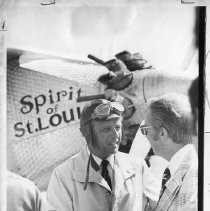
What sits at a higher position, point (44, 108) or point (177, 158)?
point (44, 108)

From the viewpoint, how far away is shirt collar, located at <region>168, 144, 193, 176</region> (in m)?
2.58

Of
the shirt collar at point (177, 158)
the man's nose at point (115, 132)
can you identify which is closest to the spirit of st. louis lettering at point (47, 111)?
the man's nose at point (115, 132)

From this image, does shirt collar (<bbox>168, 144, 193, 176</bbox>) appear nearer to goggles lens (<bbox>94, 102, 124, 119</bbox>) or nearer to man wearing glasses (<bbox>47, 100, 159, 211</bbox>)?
man wearing glasses (<bbox>47, 100, 159, 211</bbox>)

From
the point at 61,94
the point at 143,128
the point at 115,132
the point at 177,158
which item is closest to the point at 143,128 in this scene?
the point at 143,128

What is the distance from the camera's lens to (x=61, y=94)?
8.41 feet

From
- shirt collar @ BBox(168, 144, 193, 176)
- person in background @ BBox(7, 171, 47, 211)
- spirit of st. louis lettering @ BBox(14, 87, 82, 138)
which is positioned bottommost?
person in background @ BBox(7, 171, 47, 211)

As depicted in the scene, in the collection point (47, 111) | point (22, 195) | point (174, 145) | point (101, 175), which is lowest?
point (22, 195)

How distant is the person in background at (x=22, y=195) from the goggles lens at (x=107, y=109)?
588mm

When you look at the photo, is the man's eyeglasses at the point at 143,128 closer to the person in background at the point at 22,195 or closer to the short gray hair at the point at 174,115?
the short gray hair at the point at 174,115

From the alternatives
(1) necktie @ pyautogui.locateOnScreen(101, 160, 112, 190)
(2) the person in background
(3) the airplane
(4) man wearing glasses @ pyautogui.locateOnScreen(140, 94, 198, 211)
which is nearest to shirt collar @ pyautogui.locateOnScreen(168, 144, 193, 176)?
(4) man wearing glasses @ pyautogui.locateOnScreen(140, 94, 198, 211)

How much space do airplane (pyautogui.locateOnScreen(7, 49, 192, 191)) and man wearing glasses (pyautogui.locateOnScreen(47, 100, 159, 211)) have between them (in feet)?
0.15

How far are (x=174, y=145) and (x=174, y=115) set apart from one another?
0.19 m

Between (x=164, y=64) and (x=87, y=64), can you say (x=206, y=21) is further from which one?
(x=87, y=64)

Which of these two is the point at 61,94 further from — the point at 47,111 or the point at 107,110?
the point at 107,110
